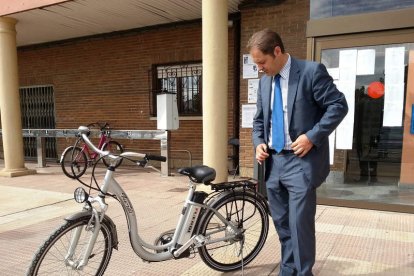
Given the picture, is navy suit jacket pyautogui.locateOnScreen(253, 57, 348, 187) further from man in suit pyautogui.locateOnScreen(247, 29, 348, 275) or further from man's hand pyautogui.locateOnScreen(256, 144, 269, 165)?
man's hand pyautogui.locateOnScreen(256, 144, 269, 165)

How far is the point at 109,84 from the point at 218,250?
717 centimetres

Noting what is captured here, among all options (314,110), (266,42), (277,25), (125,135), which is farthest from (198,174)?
(125,135)

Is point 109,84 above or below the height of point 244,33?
below

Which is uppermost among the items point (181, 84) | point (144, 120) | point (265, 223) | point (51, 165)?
point (181, 84)

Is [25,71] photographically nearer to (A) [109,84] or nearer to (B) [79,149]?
(A) [109,84]

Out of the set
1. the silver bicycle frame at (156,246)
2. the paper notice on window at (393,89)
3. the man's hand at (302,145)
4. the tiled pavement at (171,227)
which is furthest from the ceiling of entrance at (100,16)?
the man's hand at (302,145)

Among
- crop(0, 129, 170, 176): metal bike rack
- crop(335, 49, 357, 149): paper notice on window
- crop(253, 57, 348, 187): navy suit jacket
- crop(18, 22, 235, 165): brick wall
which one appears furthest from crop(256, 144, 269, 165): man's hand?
crop(18, 22, 235, 165): brick wall

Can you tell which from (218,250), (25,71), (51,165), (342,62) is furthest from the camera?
(25,71)

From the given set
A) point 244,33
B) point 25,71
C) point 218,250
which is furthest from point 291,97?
point 25,71

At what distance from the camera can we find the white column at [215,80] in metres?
5.28

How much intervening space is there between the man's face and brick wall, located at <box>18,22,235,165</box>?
208 inches

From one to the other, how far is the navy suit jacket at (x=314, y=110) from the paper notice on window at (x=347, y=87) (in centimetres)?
276

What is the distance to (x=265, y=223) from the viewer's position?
310cm

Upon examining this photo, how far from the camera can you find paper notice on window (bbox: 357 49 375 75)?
4832 millimetres
